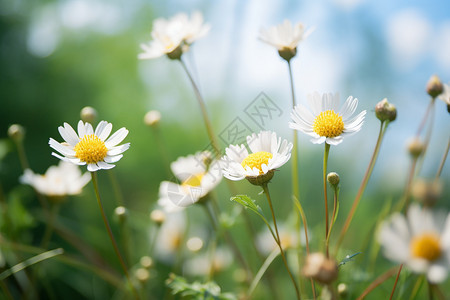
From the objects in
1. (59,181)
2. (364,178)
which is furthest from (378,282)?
(59,181)

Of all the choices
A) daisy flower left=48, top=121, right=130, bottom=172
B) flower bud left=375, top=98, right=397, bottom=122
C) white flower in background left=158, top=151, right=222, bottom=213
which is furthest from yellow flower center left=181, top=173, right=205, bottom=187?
flower bud left=375, top=98, right=397, bottom=122

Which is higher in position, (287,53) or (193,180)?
(287,53)

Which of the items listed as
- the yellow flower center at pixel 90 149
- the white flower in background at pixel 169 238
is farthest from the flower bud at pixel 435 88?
the white flower in background at pixel 169 238

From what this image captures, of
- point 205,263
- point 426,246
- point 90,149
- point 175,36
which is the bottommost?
point 205,263

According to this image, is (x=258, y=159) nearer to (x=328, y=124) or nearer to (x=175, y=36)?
(x=328, y=124)

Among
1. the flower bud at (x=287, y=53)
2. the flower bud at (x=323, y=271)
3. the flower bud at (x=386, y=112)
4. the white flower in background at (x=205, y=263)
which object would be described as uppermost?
the flower bud at (x=287, y=53)

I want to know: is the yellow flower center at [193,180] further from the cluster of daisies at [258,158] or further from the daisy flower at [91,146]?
the daisy flower at [91,146]

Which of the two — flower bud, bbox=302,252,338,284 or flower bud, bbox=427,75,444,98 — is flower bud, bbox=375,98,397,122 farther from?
flower bud, bbox=302,252,338,284
